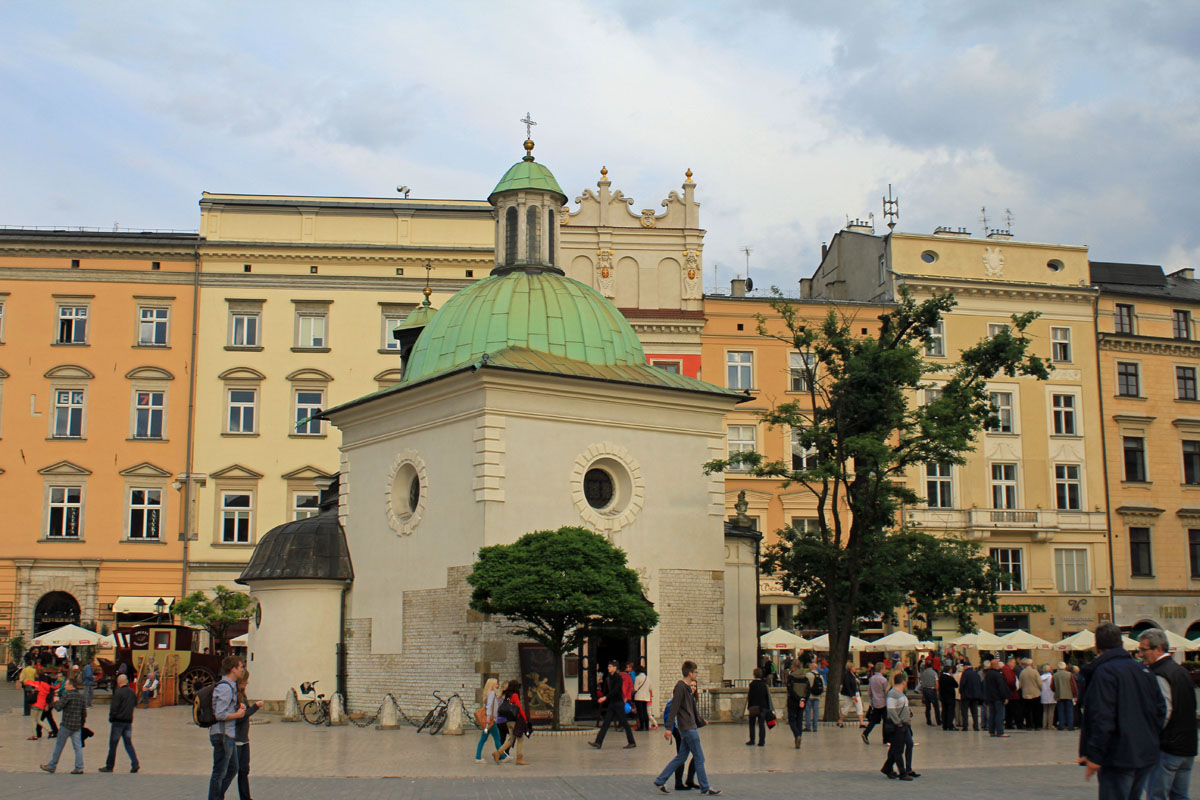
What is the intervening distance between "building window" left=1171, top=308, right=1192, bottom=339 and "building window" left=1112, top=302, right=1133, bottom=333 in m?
2.04

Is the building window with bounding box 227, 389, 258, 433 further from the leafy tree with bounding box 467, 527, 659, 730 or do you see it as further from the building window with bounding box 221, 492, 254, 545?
the leafy tree with bounding box 467, 527, 659, 730

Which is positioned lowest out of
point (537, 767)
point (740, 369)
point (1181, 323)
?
point (537, 767)

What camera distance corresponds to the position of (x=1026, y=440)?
50.5m

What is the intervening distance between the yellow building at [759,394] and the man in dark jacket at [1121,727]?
120ft

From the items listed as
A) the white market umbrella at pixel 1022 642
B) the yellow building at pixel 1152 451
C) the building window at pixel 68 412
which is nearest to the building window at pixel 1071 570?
the yellow building at pixel 1152 451

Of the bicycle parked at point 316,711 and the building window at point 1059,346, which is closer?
the bicycle parked at point 316,711

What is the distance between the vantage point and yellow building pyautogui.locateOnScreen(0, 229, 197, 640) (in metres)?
45.7

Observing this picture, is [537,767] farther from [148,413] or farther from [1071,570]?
[1071,570]

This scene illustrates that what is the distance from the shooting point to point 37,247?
47.4m

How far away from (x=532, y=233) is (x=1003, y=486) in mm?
25890

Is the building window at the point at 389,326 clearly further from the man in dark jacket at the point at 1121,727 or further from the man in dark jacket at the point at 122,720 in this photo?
the man in dark jacket at the point at 1121,727

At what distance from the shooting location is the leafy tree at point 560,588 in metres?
23.8

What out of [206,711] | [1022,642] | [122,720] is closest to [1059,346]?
[1022,642]

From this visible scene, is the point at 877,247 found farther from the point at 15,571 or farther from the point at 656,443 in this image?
the point at 15,571
